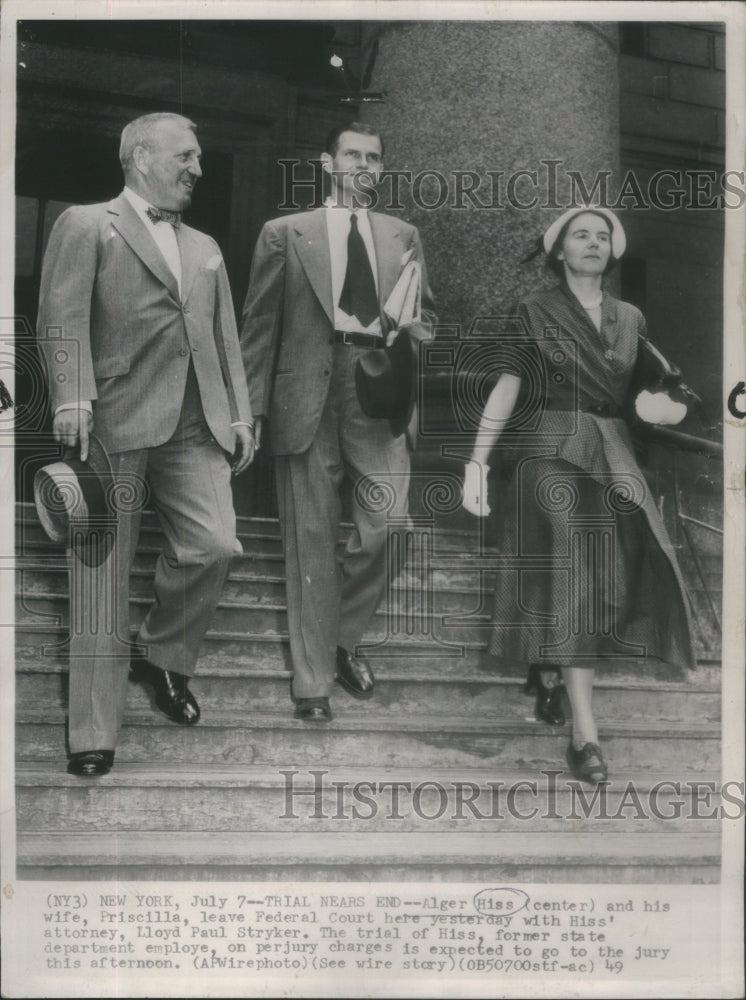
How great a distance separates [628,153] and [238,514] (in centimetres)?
189

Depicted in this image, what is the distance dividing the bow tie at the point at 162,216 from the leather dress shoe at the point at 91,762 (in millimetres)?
1772

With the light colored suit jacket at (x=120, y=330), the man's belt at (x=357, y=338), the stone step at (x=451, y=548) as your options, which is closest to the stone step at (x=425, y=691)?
the stone step at (x=451, y=548)

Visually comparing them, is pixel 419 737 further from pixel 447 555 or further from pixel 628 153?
pixel 628 153

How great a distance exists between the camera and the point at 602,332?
4312mm

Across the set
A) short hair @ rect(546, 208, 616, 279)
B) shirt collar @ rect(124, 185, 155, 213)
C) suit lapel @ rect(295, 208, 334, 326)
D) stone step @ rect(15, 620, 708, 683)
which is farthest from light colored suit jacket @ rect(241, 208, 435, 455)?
stone step @ rect(15, 620, 708, 683)

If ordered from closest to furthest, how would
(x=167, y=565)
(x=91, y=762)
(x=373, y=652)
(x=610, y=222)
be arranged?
(x=91, y=762)
(x=167, y=565)
(x=373, y=652)
(x=610, y=222)

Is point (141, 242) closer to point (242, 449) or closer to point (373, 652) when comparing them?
point (242, 449)

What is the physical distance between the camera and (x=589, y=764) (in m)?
4.13

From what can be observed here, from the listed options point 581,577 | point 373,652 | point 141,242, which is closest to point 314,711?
point 373,652

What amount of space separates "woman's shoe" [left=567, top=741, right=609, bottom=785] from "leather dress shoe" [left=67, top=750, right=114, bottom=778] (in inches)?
60.7

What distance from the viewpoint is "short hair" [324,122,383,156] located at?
14.0 ft

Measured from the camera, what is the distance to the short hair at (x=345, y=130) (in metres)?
4.27

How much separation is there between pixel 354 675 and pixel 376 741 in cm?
23

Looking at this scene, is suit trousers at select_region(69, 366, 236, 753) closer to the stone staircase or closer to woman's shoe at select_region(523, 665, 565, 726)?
the stone staircase
